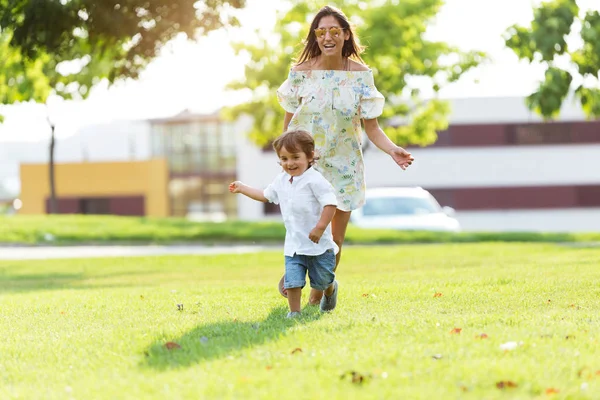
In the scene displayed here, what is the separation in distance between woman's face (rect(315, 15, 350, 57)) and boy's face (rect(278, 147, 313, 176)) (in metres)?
1.03

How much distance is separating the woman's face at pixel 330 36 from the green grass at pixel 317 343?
173cm

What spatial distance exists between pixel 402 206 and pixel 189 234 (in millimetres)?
5727

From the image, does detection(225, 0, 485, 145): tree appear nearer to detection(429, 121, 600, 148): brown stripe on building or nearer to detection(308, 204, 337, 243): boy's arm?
detection(429, 121, 600, 148): brown stripe on building

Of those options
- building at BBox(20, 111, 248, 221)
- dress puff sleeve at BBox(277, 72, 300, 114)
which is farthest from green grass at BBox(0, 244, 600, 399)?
building at BBox(20, 111, 248, 221)

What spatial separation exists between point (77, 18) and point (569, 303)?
29.3 ft

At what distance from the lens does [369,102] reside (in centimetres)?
696

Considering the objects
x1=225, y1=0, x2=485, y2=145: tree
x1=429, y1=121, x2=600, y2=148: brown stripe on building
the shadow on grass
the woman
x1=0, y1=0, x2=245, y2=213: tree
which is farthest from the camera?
x1=429, y1=121, x2=600, y2=148: brown stripe on building

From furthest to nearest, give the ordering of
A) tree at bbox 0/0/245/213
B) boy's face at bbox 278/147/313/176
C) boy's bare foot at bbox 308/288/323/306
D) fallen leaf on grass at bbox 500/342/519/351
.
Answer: tree at bbox 0/0/245/213 < boy's bare foot at bbox 308/288/323/306 < boy's face at bbox 278/147/313/176 < fallen leaf on grass at bbox 500/342/519/351

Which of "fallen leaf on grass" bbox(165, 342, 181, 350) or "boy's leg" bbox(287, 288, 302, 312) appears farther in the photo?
"boy's leg" bbox(287, 288, 302, 312)

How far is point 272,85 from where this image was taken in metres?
32.3

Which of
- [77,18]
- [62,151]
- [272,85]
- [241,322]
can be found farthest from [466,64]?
[62,151]

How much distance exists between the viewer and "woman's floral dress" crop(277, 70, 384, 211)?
6.96 m

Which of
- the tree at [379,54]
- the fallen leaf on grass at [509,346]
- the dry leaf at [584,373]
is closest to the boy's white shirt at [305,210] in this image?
the fallen leaf on grass at [509,346]

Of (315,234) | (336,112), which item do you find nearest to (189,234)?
(336,112)
